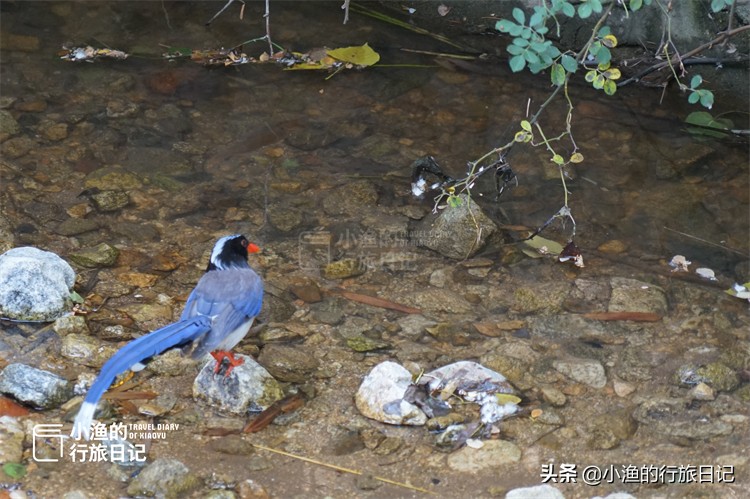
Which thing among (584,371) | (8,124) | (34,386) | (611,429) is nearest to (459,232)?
(584,371)

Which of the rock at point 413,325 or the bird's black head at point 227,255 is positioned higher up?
the bird's black head at point 227,255

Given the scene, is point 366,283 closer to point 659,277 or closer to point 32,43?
point 659,277

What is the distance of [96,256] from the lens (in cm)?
571

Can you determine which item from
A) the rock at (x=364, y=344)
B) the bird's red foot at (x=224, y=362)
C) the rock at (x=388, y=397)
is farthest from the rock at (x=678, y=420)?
the bird's red foot at (x=224, y=362)

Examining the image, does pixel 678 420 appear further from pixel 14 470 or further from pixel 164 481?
pixel 14 470

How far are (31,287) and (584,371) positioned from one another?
10.1 feet

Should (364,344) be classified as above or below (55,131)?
below

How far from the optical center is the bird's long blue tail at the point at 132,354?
401 cm

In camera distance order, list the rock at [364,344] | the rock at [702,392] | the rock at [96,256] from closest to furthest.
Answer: the rock at [702,392], the rock at [364,344], the rock at [96,256]

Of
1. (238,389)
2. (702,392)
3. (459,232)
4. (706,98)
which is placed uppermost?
(706,98)

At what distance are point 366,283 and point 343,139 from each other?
1.74m

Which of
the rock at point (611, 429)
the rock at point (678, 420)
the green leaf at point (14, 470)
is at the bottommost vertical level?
the green leaf at point (14, 470)

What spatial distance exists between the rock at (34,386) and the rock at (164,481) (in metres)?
0.69

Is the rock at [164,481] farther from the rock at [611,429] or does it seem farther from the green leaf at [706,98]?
the green leaf at [706,98]
